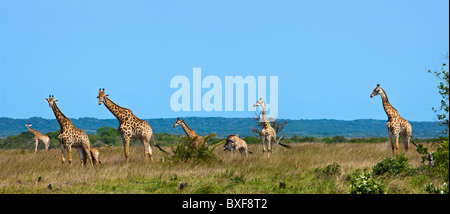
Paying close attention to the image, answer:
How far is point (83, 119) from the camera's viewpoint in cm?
18400

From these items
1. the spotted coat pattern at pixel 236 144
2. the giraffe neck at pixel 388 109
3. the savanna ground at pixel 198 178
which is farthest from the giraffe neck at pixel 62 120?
the giraffe neck at pixel 388 109

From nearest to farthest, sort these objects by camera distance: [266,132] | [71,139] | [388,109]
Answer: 1. [71,139]
2. [388,109]
3. [266,132]

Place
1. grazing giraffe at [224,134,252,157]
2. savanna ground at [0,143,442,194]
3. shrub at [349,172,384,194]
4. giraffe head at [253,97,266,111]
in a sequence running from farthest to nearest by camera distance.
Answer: giraffe head at [253,97,266,111] → grazing giraffe at [224,134,252,157] → savanna ground at [0,143,442,194] → shrub at [349,172,384,194]

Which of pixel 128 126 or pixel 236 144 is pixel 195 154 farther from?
pixel 236 144

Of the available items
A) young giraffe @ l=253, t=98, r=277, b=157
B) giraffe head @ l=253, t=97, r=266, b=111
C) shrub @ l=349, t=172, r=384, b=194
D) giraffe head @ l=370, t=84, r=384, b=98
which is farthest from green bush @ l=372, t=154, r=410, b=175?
giraffe head @ l=253, t=97, r=266, b=111

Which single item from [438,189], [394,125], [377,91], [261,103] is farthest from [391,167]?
[261,103]

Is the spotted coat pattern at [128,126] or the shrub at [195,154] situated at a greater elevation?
the spotted coat pattern at [128,126]

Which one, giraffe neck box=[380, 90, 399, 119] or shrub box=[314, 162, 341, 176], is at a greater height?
giraffe neck box=[380, 90, 399, 119]

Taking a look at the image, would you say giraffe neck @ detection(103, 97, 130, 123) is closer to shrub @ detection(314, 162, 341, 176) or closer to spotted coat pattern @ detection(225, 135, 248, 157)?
spotted coat pattern @ detection(225, 135, 248, 157)

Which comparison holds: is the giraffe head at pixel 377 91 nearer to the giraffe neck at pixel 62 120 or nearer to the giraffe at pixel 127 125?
the giraffe at pixel 127 125

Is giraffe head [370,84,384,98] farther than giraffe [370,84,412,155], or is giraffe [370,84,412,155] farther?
giraffe head [370,84,384,98]

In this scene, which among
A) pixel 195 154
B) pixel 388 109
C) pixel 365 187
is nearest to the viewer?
pixel 365 187
